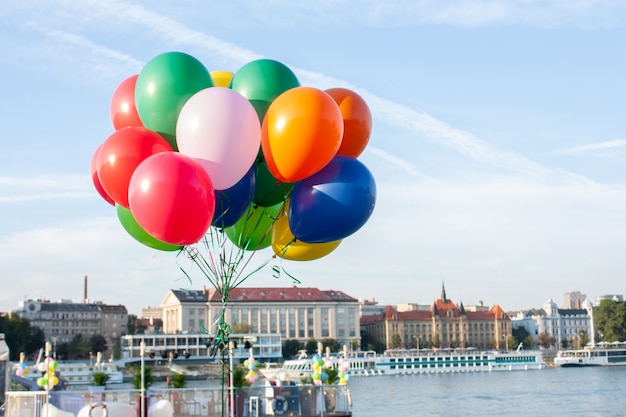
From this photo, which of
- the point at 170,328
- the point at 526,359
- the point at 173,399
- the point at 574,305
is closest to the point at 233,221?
the point at 173,399

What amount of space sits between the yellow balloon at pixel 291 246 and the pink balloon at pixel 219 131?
152cm

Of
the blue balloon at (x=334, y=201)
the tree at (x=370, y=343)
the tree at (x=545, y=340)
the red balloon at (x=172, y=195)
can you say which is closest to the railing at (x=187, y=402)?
the blue balloon at (x=334, y=201)

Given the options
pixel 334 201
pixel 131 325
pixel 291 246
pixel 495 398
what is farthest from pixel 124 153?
pixel 131 325

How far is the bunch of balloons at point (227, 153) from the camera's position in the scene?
26.4 ft

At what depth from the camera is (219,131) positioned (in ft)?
27.1

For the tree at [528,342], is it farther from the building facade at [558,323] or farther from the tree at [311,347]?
the tree at [311,347]

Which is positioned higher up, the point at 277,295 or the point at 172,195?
the point at 277,295

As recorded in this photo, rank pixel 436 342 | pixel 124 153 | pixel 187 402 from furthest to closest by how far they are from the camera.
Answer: pixel 436 342 → pixel 187 402 → pixel 124 153

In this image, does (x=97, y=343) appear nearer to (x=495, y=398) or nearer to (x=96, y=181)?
(x=495, y=398)

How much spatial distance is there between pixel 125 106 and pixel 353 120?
252 centimetres

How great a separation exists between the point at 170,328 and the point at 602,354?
5197cm

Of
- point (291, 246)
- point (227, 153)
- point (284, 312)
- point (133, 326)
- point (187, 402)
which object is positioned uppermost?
point (284, 312)

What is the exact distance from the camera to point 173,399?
1298 centimetres

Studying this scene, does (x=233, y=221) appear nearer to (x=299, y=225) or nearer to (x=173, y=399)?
(x=299, y=225)
